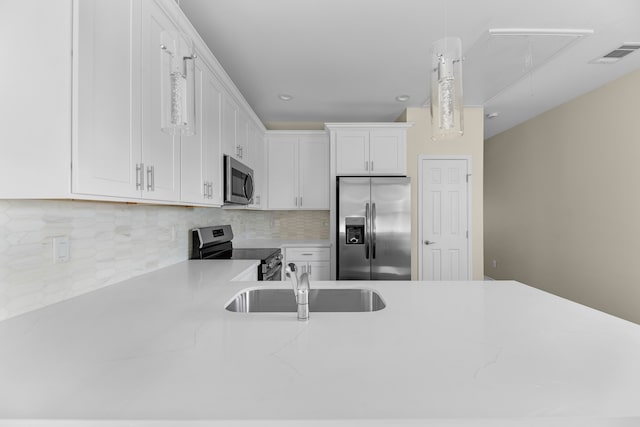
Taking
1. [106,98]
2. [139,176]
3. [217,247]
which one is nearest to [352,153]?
[217,247]

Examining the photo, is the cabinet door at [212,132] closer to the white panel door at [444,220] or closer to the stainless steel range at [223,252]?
the stainless steel range at [223,252]

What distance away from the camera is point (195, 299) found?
4.42 ft

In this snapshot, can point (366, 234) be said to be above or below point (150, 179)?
below

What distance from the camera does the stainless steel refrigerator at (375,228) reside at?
3564 millimetres

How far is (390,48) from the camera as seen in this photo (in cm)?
258

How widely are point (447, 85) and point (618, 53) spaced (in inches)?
107

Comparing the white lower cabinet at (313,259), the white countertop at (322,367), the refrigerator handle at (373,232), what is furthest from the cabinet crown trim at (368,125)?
the white countertop at (322,367)

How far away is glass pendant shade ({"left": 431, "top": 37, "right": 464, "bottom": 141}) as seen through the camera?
124 cm

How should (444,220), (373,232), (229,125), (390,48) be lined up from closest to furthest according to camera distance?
(390,48)
(229,125)
(373,232)
(444,220)

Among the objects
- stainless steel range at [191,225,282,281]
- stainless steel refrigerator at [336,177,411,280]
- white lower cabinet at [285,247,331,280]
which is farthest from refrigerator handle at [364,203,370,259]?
stainless steel range at [191,225,282,281]

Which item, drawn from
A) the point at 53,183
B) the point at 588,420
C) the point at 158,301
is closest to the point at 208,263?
the point at 158,301

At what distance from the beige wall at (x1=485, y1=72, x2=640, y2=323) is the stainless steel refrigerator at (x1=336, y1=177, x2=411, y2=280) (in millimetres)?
2132

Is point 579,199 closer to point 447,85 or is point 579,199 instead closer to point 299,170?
point 299,170

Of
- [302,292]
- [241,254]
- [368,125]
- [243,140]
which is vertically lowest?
[241,254]
